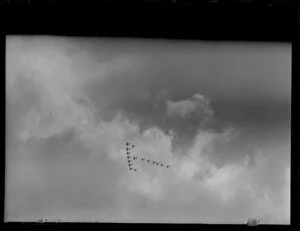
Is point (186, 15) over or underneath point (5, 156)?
over

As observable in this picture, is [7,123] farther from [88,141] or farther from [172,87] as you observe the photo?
[172,87]

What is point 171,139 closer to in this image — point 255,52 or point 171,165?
point 171,165

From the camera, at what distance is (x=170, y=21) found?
16.2 feet

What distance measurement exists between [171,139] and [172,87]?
56cm

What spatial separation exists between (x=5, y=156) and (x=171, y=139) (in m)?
1.77

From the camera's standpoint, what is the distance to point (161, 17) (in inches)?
194

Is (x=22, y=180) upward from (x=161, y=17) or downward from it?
downward

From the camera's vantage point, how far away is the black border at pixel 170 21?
4859mm

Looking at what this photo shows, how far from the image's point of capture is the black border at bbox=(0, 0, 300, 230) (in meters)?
4.86

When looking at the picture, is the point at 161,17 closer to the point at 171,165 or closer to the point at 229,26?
the point at 229,26

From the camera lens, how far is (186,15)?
4.93m

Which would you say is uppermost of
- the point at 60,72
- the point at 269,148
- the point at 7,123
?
the point at 60,72
